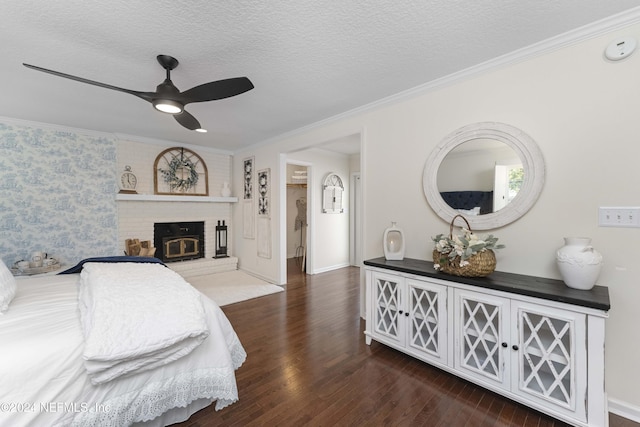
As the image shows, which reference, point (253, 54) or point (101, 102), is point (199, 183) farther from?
point (253, 54)

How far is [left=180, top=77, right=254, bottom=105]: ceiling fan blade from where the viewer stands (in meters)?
1.77

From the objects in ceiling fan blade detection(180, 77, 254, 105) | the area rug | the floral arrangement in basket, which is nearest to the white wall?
the floral arrangement in basket

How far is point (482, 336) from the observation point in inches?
70.5

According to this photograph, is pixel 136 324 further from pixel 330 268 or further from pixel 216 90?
pixel 330 268

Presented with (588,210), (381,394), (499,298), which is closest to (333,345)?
(381,394)

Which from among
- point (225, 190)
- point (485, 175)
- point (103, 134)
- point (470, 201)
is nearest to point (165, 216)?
point (225, 190)

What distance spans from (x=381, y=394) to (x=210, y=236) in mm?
4323

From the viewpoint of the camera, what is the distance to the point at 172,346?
1296 millimetres

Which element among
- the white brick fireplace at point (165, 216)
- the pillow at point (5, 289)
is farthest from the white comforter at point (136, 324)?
the white brick fireplace at point (165, 216)

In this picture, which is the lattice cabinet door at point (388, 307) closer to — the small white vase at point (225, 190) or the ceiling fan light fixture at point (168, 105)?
the ceiling fan light fixture at point (168, 105)

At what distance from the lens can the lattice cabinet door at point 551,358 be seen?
1449mm

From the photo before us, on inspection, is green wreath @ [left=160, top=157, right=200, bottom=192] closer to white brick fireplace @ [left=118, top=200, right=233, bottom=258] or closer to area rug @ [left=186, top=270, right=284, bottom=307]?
white brick fireplace @ [left=118, top=200, right=233, bottom=258]

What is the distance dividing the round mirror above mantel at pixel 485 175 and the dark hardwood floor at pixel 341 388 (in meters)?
1.23

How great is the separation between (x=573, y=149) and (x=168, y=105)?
2.80 m
